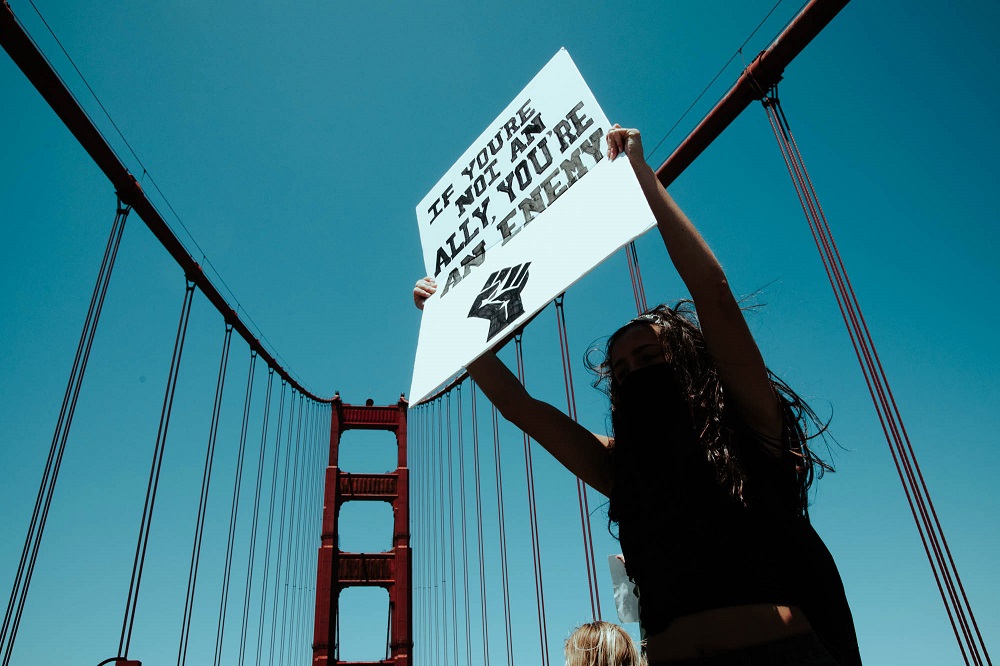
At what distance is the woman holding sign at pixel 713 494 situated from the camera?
0.67 m

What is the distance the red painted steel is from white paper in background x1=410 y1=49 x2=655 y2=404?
16.0 m

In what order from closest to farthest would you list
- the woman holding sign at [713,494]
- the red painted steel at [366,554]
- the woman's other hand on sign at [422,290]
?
1. the woman holding sign at [713,494]
2. the woman's other hand on sign at [422,290]
3. the red painted steel at [366,554]

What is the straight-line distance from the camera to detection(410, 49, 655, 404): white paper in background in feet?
3.31

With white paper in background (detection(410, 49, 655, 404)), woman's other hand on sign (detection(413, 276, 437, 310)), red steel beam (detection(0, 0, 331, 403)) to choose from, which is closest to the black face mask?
white paper in background (detection(410, 49, 655, 404))

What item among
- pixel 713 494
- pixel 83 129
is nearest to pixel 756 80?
pixel 713 494

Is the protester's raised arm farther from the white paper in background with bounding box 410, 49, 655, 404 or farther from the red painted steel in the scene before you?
the red painted steel

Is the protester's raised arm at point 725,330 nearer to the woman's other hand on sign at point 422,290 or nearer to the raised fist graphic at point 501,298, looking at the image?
the raised fist graphic at point 501,298

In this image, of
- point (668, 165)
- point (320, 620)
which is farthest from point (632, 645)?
point (320, 620)

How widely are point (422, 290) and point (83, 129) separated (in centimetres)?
472

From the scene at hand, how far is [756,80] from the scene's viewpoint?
391cm

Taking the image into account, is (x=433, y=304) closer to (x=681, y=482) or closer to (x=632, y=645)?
(x=681, y=482)

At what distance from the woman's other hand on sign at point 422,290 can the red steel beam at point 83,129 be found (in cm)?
398

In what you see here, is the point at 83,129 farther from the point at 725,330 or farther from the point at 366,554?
the point at 366,554

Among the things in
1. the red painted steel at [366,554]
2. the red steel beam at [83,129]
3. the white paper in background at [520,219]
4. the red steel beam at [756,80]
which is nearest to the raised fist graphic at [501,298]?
the white paper in background at [520,219]
